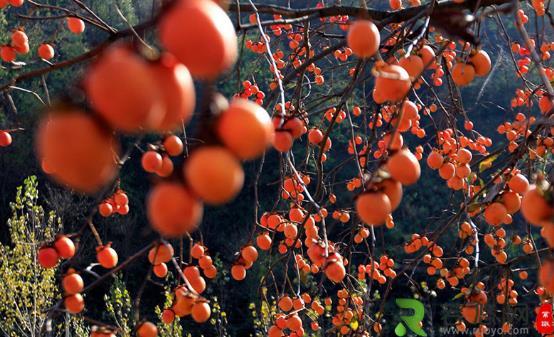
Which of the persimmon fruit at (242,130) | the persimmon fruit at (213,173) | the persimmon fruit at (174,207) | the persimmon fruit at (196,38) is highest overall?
the persimmon fruit at (196,38)

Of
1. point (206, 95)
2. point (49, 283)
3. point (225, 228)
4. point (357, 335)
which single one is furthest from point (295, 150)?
point (206, 95)

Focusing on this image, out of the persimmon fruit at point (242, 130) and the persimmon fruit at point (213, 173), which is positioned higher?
the persimmon fruit at point (242, 130)

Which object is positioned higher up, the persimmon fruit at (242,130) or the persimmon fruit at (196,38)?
the persimmon fruit at (196,38)

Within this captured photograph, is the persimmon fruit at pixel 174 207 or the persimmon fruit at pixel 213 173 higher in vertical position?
the persimmon fruit at pixel 213 173

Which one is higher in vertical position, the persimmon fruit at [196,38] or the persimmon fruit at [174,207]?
the persimmon fruit at [196,38]

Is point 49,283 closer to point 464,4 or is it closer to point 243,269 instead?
point 243,269

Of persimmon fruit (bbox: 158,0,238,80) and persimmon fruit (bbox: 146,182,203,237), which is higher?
persimmon fruit (bbox: 158,0,238,80)

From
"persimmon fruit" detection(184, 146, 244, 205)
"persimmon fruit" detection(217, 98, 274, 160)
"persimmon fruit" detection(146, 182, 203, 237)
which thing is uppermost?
"persimmon fruit" detection(217, 98, 274, 160)

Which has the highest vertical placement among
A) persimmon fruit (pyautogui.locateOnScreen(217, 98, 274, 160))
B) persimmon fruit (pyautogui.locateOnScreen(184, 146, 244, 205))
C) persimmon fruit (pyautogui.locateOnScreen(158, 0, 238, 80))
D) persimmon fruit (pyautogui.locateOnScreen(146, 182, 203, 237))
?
persimmon fruit (pyautogui.locateOnScreen(158, 0, 238, 80))

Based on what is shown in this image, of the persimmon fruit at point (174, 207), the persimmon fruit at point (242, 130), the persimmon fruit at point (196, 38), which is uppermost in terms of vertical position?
the persimmon fruit at point (196, 38)

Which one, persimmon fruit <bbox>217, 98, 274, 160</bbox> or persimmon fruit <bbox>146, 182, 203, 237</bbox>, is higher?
persimmon fruit <bbox>217, 98, 274, 160</bbox>

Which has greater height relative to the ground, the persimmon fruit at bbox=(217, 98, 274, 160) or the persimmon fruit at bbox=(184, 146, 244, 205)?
the persimmon fruit at bbox=(217, 98, 274, 160)

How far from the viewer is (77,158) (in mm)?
320

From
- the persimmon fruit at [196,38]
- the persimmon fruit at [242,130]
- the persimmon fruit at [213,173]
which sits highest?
the persimmon fruit at [196,38]
